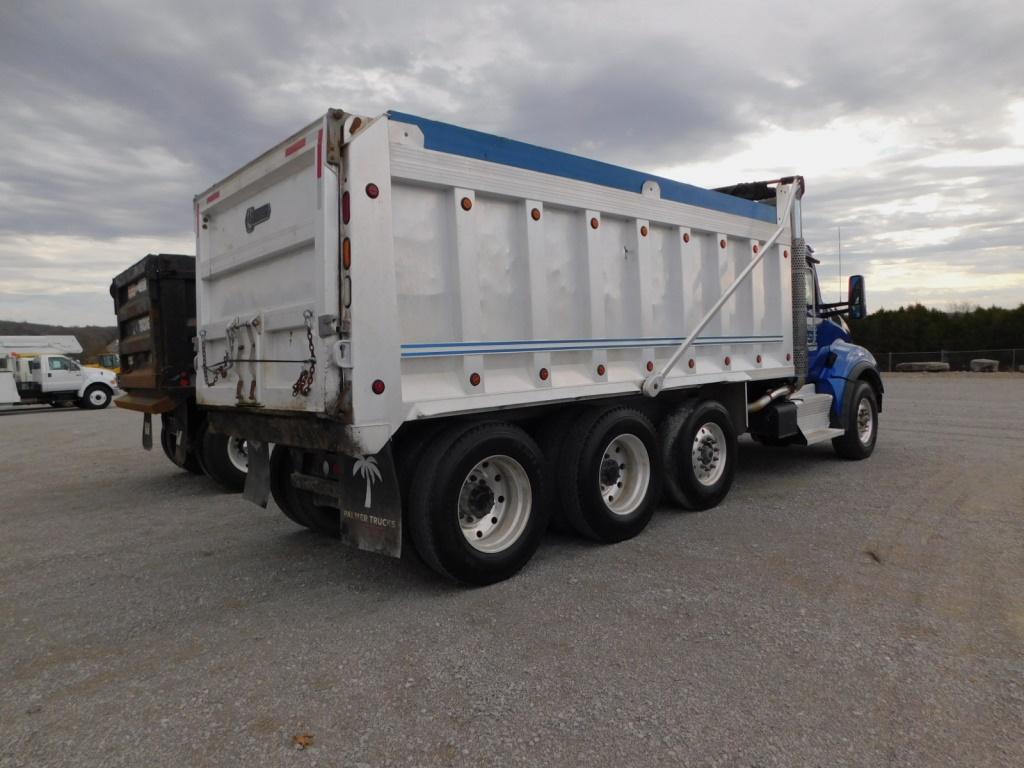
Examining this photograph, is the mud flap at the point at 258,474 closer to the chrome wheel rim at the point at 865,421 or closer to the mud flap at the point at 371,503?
the mud flap at the point at 371,503

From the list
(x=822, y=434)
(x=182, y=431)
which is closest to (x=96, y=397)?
(x=182, y=431)

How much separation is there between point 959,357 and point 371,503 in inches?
1337

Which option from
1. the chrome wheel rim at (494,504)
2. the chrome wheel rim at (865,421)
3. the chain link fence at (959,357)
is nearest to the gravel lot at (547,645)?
the chrome wheel rim at (494,504)

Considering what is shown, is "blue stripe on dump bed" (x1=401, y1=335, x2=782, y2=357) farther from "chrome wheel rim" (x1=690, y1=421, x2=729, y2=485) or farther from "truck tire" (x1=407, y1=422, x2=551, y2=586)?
"chrome wheel rim" (x1=690, y1=421, x2=729, y2=485)

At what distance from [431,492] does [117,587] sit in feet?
8.10

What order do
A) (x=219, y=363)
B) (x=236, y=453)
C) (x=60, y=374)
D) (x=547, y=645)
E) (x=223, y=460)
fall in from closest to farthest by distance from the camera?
(x=547, y=645) → (x=219, y=363) → (x=223, y=460) → (x=236, y=453) → (x=60, y=374)

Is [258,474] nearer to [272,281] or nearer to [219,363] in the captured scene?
[219,363]

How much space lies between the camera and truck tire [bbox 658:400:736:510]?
611cm

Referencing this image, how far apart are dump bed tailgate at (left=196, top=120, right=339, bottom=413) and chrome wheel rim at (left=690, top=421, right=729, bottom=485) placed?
3.63 m

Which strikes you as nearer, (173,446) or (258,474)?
(258,474)

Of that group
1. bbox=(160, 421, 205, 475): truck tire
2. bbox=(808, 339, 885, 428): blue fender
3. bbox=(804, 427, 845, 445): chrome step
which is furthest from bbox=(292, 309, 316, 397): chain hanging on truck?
bbox=(808, 339, 885, 428): blue fender

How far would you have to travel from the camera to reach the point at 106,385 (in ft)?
86.0

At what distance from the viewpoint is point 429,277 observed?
4.34m

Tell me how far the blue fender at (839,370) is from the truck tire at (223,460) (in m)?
7.07
